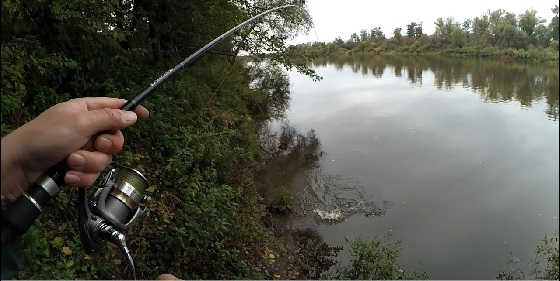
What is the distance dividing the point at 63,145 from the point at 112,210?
23.5 inches

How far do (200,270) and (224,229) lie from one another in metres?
0.53

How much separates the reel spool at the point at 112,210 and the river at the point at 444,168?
18.7 feet

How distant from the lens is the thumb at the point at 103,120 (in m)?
1.29

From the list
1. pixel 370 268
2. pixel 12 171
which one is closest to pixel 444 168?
pixel 370 268

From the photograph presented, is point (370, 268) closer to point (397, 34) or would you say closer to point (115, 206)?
point (115, 206)

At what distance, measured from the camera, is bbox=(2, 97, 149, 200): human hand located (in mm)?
1193

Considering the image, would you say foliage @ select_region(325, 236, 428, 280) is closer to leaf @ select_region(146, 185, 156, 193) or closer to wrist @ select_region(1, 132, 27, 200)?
leaf @ select_region(146, 185, 156, 193)

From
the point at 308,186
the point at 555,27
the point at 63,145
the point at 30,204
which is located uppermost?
the point at 63,145

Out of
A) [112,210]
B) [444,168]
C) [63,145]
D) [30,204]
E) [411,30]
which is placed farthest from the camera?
[411,30]

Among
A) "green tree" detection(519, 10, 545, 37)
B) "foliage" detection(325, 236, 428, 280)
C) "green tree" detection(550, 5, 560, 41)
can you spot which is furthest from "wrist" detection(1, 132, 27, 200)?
"green tree" detection(519, 10, 545, 37)

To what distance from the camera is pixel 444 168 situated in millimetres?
12523

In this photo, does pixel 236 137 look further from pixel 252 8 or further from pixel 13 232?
pixel 13 232

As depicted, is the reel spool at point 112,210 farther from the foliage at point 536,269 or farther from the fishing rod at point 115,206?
the foliage at point 536,269

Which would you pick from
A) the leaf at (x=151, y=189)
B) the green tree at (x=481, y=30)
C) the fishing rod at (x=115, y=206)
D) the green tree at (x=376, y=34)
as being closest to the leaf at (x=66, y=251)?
the leaf at (x=151, y=189)
